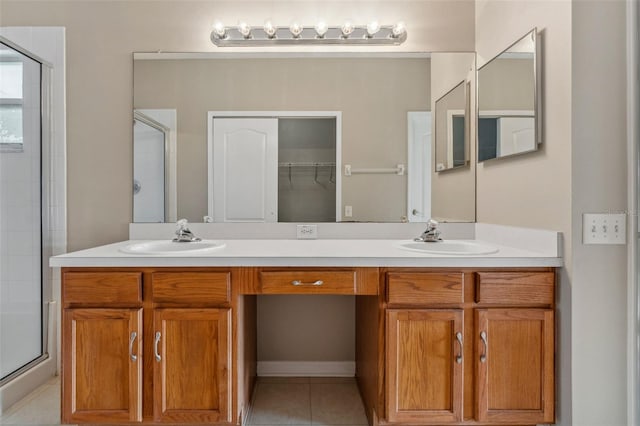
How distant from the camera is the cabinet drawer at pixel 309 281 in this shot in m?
1.54

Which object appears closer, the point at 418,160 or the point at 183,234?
the point at 183,234

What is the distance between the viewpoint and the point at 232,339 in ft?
5.08

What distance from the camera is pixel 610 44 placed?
1438 millimetres

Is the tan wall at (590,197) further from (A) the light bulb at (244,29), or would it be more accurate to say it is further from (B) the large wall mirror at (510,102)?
(A) the light bulb at (244,29)

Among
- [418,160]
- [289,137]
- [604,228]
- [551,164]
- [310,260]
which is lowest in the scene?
[310,260]

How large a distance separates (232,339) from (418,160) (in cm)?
141

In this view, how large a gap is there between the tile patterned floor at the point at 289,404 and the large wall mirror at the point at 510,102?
1.50 metres

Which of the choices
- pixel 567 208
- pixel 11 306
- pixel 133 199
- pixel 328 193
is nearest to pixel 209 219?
pixel 133 199

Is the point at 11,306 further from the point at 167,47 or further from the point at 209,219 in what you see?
the point at 167,47

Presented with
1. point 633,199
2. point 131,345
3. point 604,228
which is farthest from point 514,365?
point 131,345

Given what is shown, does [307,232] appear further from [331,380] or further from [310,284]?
[331,380]

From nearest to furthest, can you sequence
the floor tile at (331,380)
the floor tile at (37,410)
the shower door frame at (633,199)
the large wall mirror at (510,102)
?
the shower door frame at (633,199), the large wall mirror at (510,102), the floor tile at (37,410), the floor tile at (331,380)

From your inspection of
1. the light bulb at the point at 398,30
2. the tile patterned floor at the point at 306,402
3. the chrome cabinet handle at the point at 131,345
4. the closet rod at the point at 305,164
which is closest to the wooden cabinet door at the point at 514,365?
the tile patterned floor at the point at 306,402

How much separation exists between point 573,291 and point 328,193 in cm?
126
